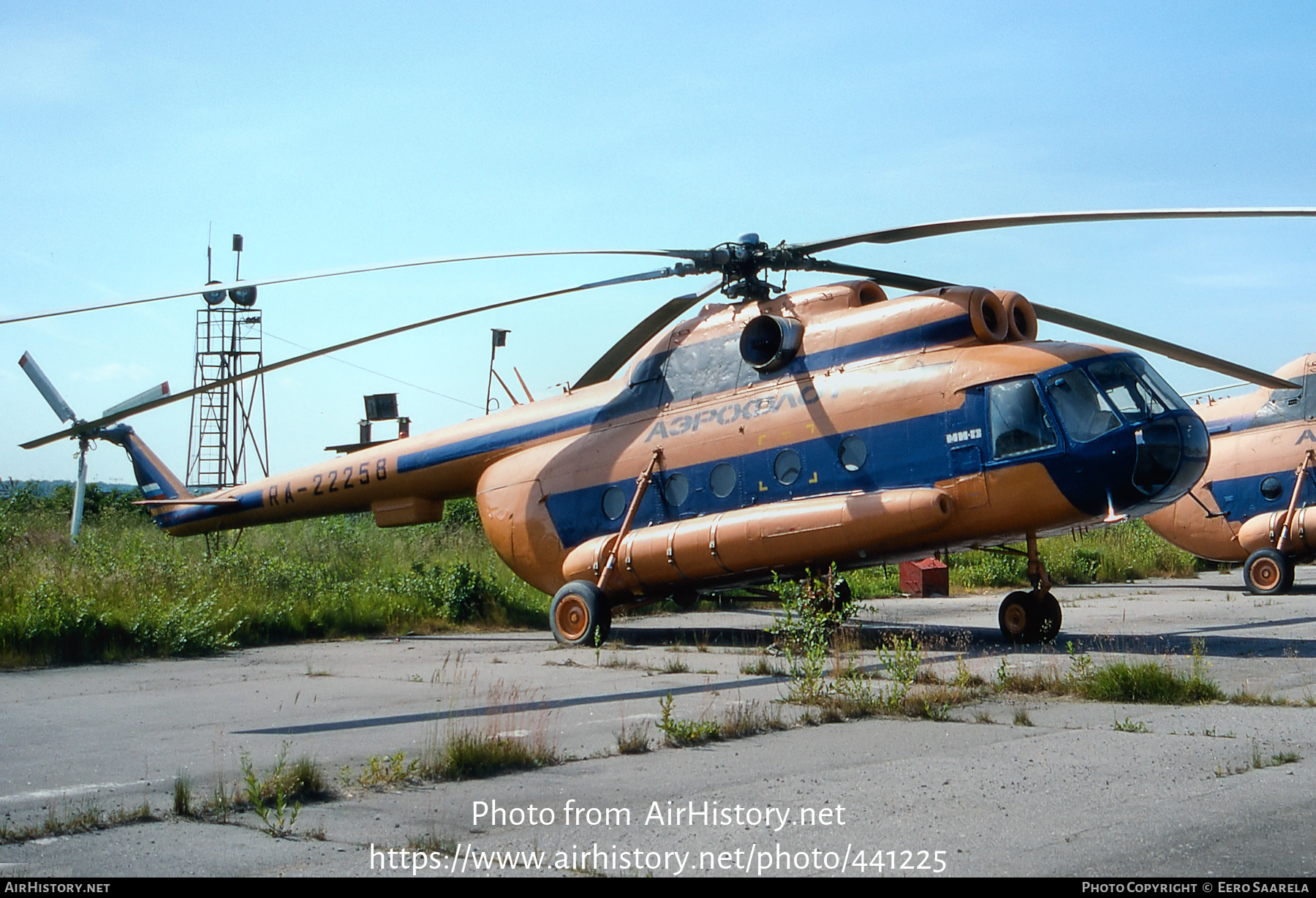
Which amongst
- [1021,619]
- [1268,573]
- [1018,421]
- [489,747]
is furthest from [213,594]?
[1268,573]

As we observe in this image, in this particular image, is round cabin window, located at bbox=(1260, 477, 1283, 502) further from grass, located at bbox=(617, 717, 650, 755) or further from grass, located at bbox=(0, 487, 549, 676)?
grass, located at bbox=(617, 717, 650, 755)

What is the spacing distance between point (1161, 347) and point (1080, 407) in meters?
2.38

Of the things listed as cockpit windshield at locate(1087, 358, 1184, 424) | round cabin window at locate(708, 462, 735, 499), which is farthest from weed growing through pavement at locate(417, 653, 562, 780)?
cockpit windshield at locate(1087, 358, 1184, 424)

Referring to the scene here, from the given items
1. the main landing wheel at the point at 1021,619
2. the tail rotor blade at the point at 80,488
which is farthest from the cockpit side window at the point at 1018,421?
the tail rotor blade at the point at 80,488

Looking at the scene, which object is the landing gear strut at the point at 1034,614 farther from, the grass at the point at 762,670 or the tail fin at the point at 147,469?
the tail fin at the point at 147,469

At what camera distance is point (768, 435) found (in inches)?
542

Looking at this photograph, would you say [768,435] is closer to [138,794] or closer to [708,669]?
[708,669]

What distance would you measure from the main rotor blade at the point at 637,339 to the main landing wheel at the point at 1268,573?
12442 mm

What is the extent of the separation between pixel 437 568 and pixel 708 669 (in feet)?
29.6

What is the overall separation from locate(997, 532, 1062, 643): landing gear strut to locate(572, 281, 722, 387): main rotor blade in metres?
5.33

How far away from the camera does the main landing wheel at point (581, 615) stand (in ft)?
46.4

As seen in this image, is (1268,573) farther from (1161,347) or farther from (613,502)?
(613,502)

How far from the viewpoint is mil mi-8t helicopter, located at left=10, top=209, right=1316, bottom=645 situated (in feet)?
38.7

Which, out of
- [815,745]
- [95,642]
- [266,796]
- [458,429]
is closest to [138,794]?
[266,796]
